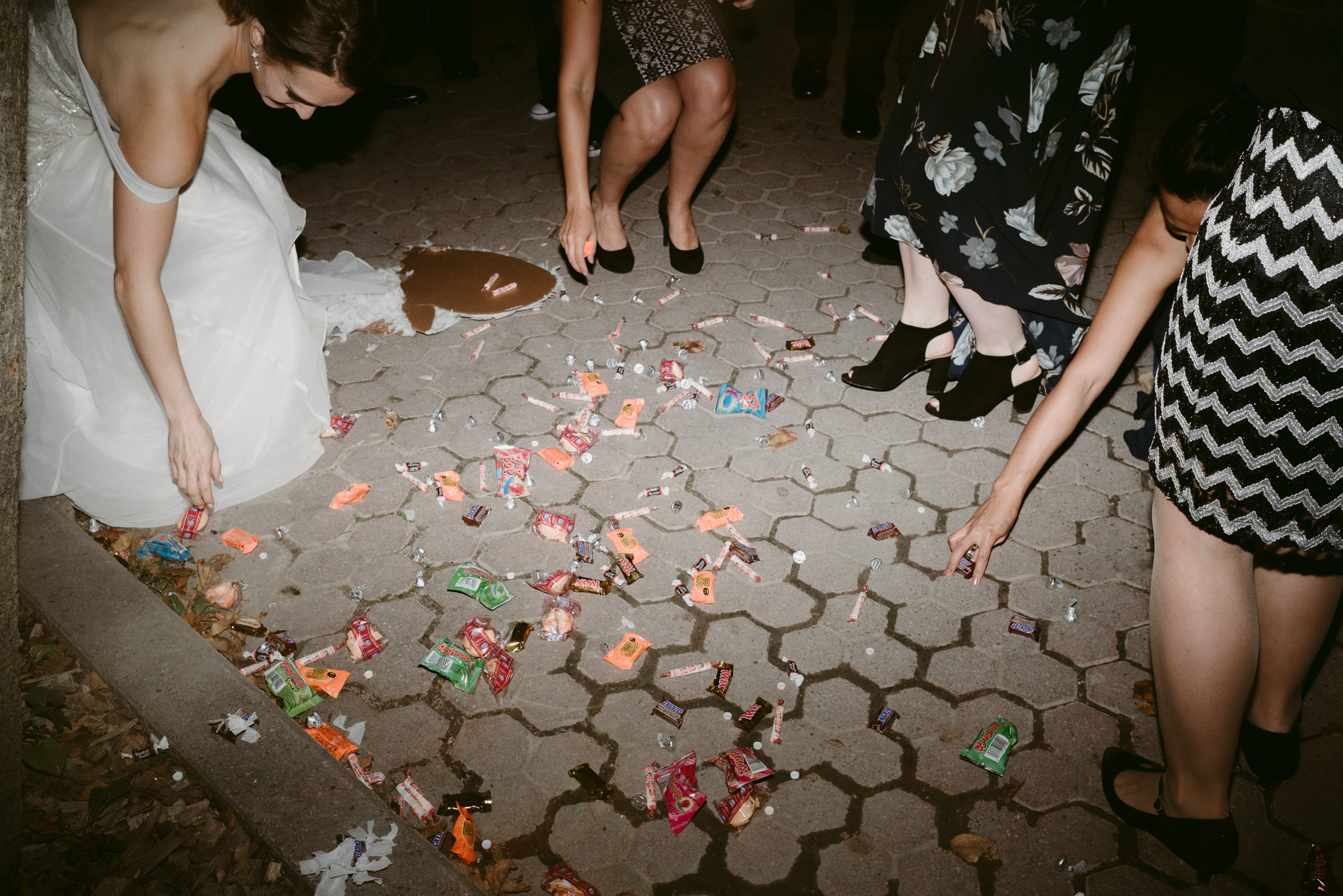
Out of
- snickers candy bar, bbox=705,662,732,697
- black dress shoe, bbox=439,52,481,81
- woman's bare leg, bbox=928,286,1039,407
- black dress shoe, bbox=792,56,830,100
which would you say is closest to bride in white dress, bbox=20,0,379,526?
snickers candy bar, bbox=705,662,732,697

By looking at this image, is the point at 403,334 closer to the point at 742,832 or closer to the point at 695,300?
the point at 695,300

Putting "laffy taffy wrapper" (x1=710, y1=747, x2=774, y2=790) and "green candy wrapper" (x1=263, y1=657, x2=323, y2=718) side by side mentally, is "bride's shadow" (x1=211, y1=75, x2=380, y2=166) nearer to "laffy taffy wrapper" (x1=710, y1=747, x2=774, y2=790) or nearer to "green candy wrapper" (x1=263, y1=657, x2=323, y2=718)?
"green candy wrapper" (x1=263, y1=657, x2=323, y2=718)

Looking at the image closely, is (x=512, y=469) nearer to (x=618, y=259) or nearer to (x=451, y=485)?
(x=451, y=485)

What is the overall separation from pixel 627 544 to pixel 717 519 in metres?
0.41

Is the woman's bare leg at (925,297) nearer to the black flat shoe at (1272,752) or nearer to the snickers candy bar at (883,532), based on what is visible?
the snickers candy bar at (883,532)

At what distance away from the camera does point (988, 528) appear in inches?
97.8

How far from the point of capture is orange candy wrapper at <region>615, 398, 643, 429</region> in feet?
12.6

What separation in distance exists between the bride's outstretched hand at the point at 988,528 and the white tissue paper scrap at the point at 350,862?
1.93 m

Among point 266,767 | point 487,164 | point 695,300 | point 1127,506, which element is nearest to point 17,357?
point 266,767

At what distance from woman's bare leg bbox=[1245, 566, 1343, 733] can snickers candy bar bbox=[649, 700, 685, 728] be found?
171 centimetres

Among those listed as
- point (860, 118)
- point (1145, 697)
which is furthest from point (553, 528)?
point (860, 118)

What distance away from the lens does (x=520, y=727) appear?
8.69ft

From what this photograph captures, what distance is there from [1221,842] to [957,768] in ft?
2.31

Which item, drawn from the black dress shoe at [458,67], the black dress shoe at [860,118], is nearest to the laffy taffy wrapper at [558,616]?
the black dress shoe at [860,118]
